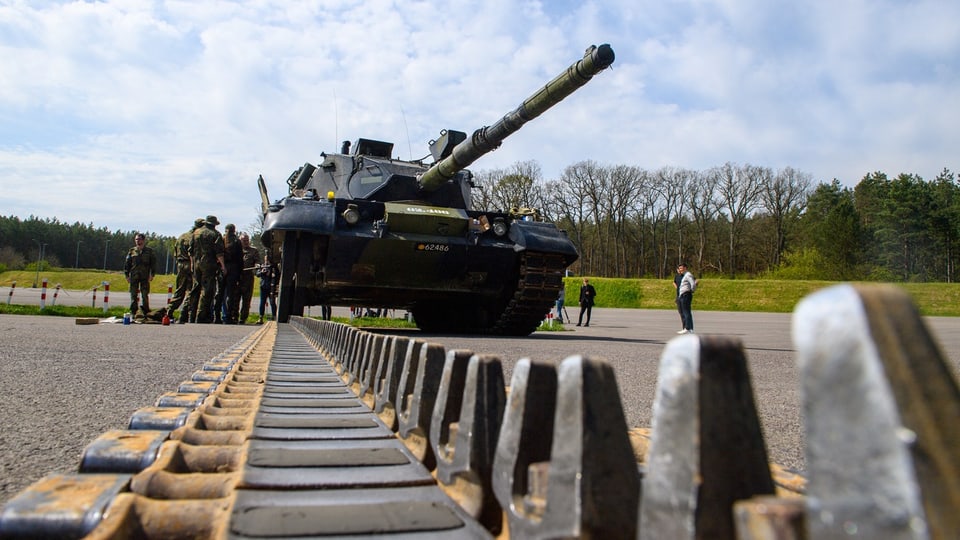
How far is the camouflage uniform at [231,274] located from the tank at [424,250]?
11.4 feet

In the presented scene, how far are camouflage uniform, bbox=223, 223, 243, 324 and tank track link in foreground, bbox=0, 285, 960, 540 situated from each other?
44.5 ft

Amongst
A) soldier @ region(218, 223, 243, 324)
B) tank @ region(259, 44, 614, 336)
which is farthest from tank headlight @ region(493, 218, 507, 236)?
soldier @ region(218, 223, 243, 324)

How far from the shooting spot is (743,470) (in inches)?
27.0

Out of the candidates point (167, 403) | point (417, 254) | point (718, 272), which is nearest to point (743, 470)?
point (167, 403)

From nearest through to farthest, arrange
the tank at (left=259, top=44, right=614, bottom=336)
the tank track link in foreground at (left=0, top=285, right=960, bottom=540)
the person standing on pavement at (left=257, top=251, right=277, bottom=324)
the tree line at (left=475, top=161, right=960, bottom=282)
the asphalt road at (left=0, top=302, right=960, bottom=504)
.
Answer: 1. the tank track link in foreground at (left=0, top=285, right=960, bottom=540)
2. the asphalt road at (left=0, top=302, right=960, bottom=504)
3. the tank at (left=259, top=44, right=614, bottom=336)
4. the person standing on pavement at (left=257, top=251, right=277, bottom=324)
5. the tree line at (left=475, top=161, right=960, bottom=282)

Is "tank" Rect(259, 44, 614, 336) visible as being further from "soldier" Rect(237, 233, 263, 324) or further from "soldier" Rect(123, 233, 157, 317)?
"soldier" Rect(237, 233, 263, 324)

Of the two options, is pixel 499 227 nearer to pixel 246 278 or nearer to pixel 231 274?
pixel 231 274

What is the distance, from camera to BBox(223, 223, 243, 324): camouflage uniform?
15227 millimetres

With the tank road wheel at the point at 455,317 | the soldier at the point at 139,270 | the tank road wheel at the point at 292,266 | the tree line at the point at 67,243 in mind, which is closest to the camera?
the tank road wheel at the point at 292,266

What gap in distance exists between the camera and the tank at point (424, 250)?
1052cm

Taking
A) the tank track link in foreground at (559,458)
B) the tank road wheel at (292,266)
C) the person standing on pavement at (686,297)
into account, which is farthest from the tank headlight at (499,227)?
the tank track link in foreground at (559,458)

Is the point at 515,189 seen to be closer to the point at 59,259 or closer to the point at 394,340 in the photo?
the point at 394,340

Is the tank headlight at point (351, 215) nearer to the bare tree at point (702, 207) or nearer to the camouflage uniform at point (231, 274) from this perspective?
the camouflage uniform at point (231, 274)

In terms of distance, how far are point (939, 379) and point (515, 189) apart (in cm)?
5883
